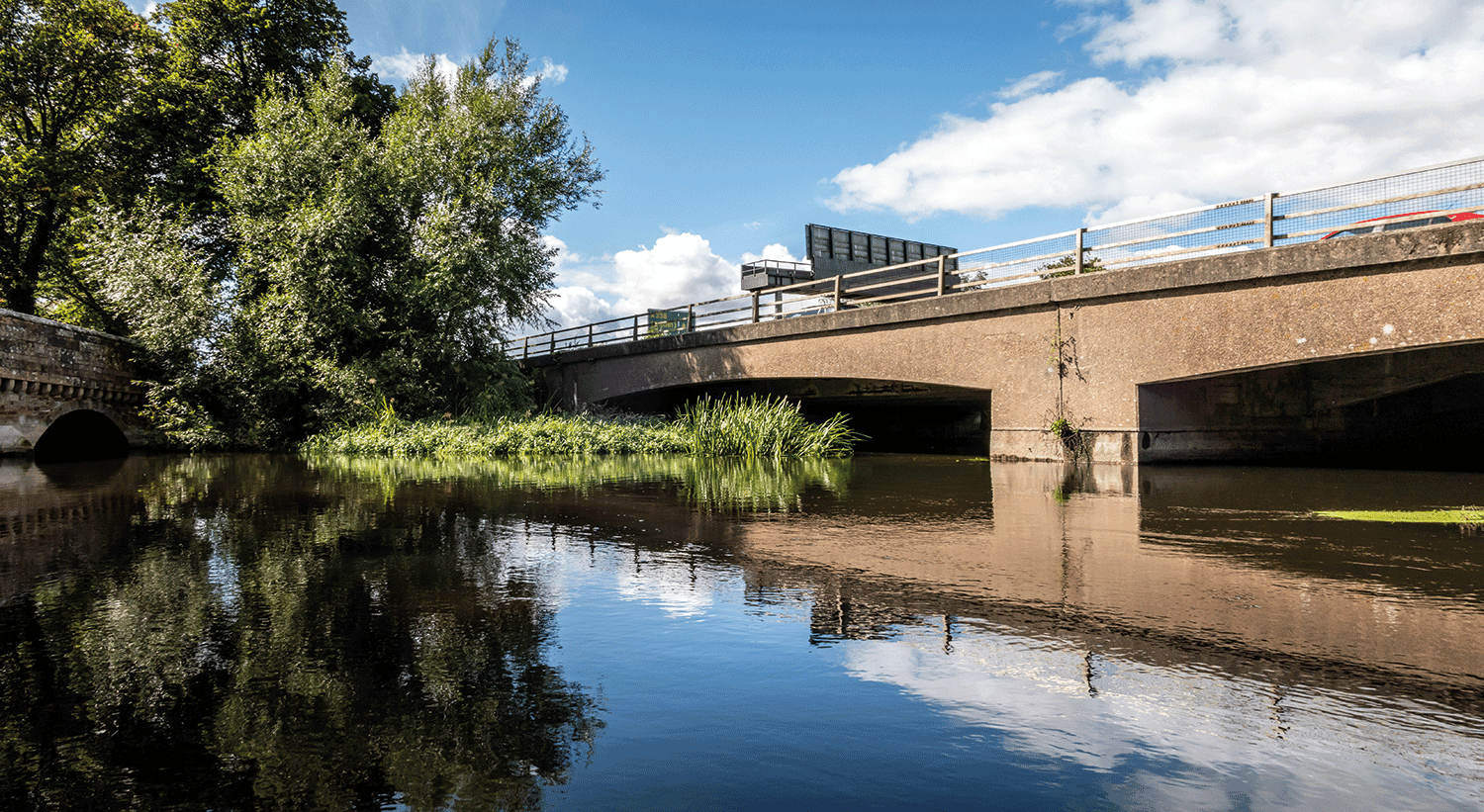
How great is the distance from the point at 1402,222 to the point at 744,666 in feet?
44.4

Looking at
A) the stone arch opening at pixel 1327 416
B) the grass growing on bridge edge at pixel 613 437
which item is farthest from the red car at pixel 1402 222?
the grass growing on bridge edge at pixel 613 437

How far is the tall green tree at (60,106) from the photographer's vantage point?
955 inches

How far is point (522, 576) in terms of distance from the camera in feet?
16.2

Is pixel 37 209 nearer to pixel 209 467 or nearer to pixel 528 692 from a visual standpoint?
pixel 209 467

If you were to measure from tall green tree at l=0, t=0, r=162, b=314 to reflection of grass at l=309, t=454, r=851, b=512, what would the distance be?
15.0 meters

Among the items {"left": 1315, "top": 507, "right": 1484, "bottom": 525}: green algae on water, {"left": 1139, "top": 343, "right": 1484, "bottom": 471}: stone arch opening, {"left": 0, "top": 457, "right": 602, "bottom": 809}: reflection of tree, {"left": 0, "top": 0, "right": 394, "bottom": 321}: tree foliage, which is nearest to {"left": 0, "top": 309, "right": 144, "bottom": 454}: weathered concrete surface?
{"left": 0, "top": 0, "right": 394, "bottom": 321}: tree foliage

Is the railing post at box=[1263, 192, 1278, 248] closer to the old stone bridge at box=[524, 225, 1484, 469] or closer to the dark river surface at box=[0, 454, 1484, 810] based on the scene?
the old stone bridge at box=[524, 225, 1484, 469]

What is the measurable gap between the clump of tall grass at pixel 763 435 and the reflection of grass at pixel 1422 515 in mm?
11003

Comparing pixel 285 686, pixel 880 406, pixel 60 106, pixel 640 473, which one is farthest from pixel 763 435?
pixel 60 106

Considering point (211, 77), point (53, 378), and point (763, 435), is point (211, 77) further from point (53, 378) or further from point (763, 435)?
point (763, 435)

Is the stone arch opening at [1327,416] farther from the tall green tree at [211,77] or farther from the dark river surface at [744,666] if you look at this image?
the tall green tree at [211,77]

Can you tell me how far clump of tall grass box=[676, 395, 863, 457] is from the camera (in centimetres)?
1811

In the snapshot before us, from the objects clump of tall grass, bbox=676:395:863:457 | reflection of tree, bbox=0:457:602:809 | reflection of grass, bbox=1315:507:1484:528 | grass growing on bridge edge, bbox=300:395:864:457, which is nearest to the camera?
reflection of tree, bbox=0:457:602:809

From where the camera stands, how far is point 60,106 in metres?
25.7
